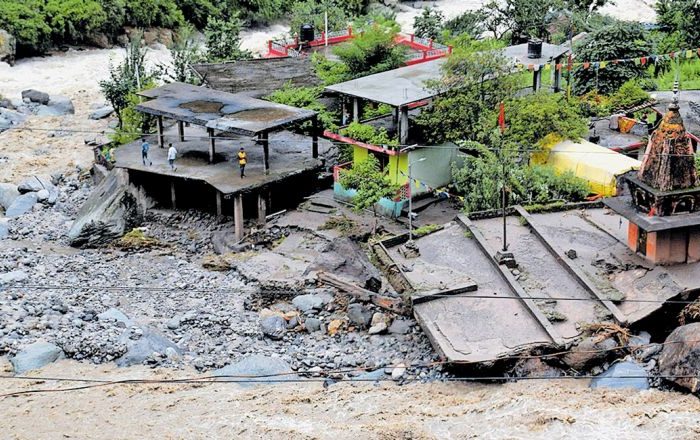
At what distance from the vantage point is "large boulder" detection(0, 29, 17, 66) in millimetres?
54125

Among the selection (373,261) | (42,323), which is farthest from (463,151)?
(42,323)

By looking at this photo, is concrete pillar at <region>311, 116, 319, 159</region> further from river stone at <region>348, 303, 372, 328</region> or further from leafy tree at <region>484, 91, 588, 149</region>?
river stone at <region>348, 303, 372, 328</region>

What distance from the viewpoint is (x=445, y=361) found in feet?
71.0

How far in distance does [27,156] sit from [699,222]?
28.4 meters

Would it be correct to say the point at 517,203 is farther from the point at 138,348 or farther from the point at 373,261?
the point at 138,348

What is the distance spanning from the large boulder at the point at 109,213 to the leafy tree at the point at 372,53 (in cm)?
938

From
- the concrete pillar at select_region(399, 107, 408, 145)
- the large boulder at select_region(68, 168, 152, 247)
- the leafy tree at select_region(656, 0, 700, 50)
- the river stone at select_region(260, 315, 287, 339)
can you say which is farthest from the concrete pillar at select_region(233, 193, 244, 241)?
the leafy tree at select_region(656, 0, 700, 50)

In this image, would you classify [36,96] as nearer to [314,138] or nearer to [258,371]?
[314,138]

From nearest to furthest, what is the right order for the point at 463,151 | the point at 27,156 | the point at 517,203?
the point at 517,203 → the point at 463,151 → the point at 27,156

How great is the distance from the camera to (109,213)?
32281mm

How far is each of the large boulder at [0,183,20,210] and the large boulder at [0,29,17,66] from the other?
20.2 meters

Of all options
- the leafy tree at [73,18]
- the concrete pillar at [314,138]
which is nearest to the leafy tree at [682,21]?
the concrete pillar at [314,138]

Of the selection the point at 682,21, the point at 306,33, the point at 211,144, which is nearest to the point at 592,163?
the point at 211,144

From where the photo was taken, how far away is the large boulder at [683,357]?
20.7 metres
